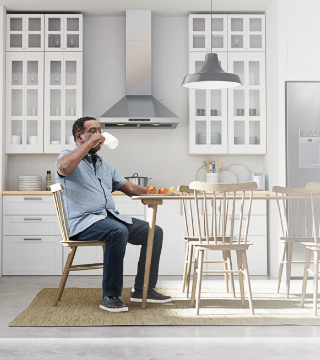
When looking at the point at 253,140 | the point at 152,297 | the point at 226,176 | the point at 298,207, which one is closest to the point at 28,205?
the point at 152,297

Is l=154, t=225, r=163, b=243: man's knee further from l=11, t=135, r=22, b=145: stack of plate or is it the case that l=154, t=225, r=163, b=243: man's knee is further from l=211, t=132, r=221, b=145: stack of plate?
l=11, t=135, r=22, b=145: stack of plate

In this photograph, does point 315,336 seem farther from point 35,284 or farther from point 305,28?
point 305,28

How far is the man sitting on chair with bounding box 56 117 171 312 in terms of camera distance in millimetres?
2910

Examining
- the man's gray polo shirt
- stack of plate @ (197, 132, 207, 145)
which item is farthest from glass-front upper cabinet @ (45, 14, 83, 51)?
the man's gray polo shirt

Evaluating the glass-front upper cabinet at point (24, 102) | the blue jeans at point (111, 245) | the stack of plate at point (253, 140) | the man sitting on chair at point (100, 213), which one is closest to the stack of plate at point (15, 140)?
the glass-front upper cabinet at point (24, 102)

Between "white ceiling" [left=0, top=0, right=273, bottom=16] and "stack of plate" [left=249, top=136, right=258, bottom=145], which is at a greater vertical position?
"white ceiling" [left=0, top=0, right=273, bottom=16]

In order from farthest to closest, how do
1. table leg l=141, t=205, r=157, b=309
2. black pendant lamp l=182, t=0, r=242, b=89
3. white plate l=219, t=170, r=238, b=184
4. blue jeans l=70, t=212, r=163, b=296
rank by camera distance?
white plate l=219, t=170, r=238, b=184 < black pendant lamp l=182, t=0, r=242, b=89 < table leg l=141, t=205, r=157, b=309 < blue jeans l=70, t=212, r=163, b=296

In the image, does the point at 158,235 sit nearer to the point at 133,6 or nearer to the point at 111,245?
the point at 111,245

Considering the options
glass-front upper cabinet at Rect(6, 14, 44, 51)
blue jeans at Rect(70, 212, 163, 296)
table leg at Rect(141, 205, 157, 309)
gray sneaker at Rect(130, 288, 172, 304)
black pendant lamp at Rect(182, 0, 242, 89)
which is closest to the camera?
blue jeans at Rect(70, 212, 163, 296)

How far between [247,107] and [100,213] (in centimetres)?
260

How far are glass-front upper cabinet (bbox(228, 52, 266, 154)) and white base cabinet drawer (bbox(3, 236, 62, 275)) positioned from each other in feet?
7.06

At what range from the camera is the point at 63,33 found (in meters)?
5.06

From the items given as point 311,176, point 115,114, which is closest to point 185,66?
point 115,114

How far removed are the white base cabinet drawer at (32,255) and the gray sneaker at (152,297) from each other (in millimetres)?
1648
